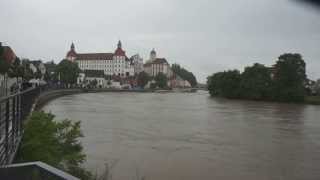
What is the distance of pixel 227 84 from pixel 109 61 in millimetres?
71741

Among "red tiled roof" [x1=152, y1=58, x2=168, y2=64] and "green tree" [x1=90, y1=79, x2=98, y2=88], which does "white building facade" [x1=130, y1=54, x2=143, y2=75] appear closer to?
"red tiled roof" [x1=152, y1=58, x2=168, y2=64]

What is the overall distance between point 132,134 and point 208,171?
658 cm

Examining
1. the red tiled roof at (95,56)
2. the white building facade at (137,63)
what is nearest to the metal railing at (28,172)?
the red tiled roof at (95,56)

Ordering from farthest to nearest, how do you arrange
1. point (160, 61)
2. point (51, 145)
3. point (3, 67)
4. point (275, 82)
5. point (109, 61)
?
point (160, 61)
point (109, 61)
point (275, 82)
point (3, 67)
point (51, 145)

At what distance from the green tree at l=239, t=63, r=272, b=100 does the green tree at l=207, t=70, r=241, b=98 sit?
2.17 m

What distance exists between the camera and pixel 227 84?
66.3 meters

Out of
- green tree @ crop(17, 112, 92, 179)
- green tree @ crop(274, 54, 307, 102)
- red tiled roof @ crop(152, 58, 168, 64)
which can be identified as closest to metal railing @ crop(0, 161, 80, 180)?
green tree @ crop(17, 112, 92, 179)

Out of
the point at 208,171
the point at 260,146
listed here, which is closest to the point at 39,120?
the point at 208,171

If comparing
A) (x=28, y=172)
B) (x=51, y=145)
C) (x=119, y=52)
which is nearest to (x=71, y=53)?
(x=119, y=52)

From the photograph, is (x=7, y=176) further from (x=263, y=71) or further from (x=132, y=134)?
(x=263, y=71)

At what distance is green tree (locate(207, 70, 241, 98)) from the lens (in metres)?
64.8

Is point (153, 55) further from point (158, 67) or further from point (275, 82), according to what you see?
point (275, 82)

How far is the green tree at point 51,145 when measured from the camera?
234 inches

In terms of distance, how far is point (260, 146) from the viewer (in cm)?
1423
